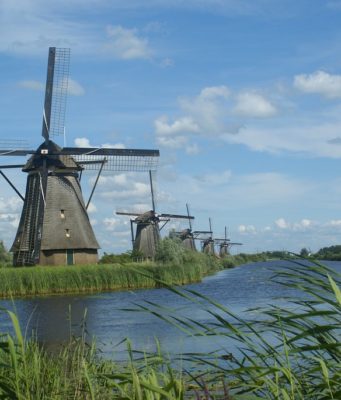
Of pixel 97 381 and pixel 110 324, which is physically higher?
pixel 110 324

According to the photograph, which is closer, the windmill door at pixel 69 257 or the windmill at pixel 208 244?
the windmill door at pixel 69 257

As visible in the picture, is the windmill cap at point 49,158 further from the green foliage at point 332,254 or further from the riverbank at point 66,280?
the green foliage at point 332,254

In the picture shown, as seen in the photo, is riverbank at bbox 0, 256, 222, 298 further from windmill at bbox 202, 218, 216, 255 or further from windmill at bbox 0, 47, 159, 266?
windmill at bbox 202, 218, 216, 255

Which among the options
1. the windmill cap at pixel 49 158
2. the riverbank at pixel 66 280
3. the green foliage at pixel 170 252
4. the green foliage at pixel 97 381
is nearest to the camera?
the green foliage at pixel 97 381

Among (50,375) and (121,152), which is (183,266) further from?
(50,375)

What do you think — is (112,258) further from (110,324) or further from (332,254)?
(332,254)

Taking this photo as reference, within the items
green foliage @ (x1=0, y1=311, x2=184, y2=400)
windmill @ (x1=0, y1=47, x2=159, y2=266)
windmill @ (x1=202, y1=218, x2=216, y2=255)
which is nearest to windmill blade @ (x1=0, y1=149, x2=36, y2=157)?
windmill @ (x1=0, y1=47, x2=159, y2=266)

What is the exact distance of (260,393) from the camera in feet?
11.6

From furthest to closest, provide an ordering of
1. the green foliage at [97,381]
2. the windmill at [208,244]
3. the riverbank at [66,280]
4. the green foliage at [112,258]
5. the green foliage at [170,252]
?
the windmill at [208,244]
the green foliage at [170,252]
the green foliage at [112,258]
the riverbank at [66,280]
the green foliage at [97,381]

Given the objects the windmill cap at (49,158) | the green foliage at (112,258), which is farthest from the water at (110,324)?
the green foliage at (112,258)

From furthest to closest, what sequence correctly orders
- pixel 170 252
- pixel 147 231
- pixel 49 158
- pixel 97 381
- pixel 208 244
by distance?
pixel 208 244 < pixel 147 231 < pixel 170 252 < pixel 49 158 < pixel 97 381

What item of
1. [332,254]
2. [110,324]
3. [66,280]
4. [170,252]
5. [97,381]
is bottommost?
[97,381]

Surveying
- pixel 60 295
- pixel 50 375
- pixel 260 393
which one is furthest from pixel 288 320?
pixel 60 295

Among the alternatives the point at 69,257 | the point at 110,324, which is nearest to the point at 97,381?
the point at 110,324
